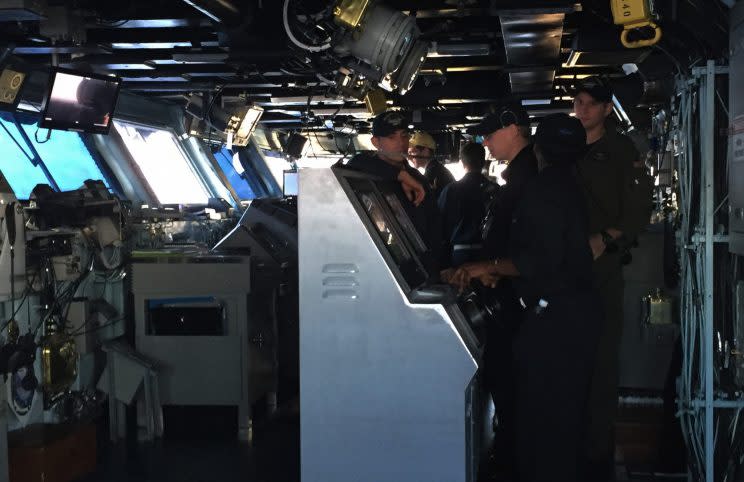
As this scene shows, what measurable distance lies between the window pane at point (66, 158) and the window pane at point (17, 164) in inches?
A: 6.4

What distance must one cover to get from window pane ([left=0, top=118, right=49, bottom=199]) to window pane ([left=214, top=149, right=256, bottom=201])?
6.18 meters

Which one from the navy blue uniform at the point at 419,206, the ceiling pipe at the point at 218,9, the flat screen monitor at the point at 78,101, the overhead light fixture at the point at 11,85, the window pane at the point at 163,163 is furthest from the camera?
the window pane at the point at 163,163

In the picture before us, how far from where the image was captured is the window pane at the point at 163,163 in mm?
11258

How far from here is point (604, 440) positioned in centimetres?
427

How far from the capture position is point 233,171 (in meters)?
15.3

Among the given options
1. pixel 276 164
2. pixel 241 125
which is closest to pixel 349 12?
pixel 241 125

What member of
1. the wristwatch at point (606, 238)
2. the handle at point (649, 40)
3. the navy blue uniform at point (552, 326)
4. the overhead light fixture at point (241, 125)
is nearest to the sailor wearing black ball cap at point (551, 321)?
the navy blue uniform at point (552, 326)

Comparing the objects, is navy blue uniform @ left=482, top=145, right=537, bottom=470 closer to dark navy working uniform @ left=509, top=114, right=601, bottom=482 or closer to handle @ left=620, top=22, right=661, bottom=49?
dark navy working uniform @ left=509, top=114, right=601, bottom=482

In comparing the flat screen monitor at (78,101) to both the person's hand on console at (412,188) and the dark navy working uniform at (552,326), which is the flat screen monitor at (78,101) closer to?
the person's hand on console at (412,188)

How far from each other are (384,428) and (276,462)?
2045 mm

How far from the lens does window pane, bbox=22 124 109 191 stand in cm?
902

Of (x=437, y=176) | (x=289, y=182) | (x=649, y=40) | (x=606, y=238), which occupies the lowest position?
(x=606, y=238)

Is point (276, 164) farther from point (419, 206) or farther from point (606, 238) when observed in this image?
point (606, 238)

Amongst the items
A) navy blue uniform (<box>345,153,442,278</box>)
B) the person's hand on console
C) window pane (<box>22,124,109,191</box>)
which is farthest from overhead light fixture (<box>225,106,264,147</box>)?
the person's hand on console
